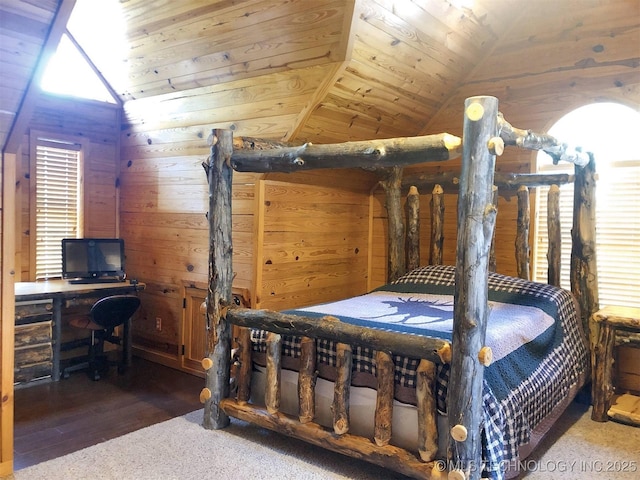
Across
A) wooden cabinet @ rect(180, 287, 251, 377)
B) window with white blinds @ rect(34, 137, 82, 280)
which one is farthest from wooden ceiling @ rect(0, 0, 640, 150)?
wooden cabinet @ rect(180, 287, 251, 377)

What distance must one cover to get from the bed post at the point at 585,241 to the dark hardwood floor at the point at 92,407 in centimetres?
268

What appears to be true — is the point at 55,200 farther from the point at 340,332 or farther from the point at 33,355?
the point at 340,332

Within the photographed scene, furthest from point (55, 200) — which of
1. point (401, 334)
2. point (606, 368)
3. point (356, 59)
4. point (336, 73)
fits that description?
point (606, 368)

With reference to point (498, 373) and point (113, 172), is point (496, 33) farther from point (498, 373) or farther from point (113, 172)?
point (113, 172)

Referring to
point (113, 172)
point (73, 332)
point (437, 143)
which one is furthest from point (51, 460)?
point (113, 172)

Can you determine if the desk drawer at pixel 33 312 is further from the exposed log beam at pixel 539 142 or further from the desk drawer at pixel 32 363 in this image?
the exposed log beam at pixel 539 142

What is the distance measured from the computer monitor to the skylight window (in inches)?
48.7

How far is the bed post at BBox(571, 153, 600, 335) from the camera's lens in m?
3.44

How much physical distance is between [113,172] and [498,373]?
375 cm

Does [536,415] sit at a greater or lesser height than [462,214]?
lesser

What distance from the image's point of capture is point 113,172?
4.66 metres

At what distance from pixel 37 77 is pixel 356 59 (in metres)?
1.72

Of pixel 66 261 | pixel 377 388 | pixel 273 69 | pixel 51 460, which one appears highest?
pixel 273 69

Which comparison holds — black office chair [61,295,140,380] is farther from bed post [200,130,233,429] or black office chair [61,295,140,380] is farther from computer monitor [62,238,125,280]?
bed post [200,130,233,429]
